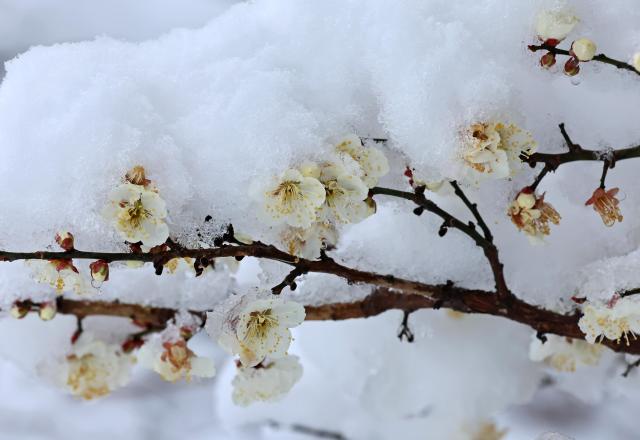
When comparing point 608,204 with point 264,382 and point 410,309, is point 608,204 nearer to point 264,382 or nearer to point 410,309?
point 410,309

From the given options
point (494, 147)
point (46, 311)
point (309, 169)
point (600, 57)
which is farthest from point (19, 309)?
point (600, 57)

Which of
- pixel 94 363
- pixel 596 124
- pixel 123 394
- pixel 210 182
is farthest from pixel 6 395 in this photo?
pixel 596 124

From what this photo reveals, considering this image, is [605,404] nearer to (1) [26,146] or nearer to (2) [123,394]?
(2) [123,394]

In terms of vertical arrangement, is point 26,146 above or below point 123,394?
below

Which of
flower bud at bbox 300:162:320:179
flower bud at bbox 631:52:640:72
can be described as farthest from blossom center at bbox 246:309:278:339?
flower bud at bbox 631:52:640:72

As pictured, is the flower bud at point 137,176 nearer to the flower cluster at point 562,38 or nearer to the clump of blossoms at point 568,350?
the flower cluster at point 562,38

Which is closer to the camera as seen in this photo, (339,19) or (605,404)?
(339,19)
